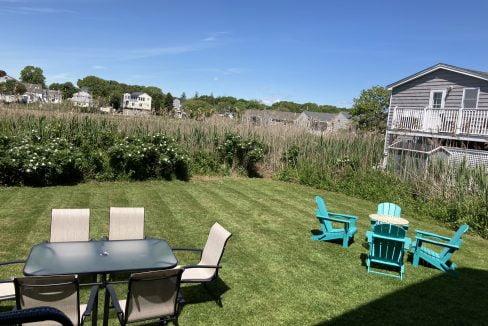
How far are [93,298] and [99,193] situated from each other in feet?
22.5

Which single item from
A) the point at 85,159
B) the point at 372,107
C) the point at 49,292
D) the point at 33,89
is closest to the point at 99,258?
the point at 49,292

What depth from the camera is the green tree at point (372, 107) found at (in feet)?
119

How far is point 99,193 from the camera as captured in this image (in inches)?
394

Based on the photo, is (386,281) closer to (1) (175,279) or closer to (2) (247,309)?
(2) (247,309)

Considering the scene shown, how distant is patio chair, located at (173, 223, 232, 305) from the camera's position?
4.55 metres

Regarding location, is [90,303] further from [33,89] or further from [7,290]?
[33,89]

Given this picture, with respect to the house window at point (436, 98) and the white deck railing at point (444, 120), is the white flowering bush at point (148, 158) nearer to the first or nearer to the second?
the white deck railing at point (444, 120)

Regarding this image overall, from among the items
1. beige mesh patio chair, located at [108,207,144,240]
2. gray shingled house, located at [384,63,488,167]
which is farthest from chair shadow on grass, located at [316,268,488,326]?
gray shingled house, located at [384,63,488,167]

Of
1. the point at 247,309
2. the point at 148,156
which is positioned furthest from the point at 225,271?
the point at 148,156

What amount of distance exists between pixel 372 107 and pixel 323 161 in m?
24.7

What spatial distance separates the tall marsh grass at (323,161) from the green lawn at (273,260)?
95 centimetres

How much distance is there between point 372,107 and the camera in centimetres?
3638

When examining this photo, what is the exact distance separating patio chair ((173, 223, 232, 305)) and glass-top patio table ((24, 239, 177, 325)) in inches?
15.8

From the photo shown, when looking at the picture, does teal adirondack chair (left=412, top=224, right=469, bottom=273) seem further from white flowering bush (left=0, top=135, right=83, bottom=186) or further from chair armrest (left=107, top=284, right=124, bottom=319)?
white flowering bush (left=0, top=135, right=83, bottom=186)
